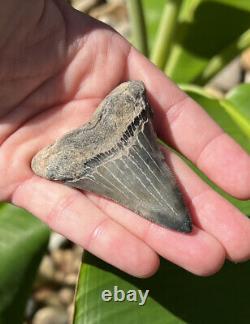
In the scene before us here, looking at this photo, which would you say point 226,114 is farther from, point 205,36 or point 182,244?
point 182,244

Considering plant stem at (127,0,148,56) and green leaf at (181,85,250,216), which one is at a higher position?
plant stem at (127,0,148,56)

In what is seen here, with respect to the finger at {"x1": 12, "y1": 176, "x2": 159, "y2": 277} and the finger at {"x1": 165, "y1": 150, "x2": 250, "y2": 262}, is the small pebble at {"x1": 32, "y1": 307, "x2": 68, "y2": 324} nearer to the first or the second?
the finger at {"x1": 12, "y1": 176, "x2": 159, "y2": 277}

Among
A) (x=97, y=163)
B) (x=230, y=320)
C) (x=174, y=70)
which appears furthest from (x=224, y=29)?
(x=230, y=320)

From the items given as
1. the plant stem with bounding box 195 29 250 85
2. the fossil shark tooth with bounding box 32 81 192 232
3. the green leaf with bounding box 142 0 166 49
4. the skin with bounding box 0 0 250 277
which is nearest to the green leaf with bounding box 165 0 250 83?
the plant stem with bounding box 195 29 250 85

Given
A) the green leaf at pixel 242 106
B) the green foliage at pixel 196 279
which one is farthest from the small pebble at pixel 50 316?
the green leaf at pixel 242 106

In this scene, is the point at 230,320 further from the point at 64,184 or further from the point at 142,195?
the point at 64,184

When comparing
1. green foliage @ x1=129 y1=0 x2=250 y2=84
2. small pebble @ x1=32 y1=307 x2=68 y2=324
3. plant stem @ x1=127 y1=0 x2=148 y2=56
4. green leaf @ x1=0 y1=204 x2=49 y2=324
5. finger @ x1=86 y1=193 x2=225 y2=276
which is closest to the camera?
finger @ x1=86 y1=193 x2=225 y2=276

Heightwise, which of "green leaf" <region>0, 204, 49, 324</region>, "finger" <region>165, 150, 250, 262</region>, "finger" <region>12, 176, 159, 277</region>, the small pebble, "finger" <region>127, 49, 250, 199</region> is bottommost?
the small pebble

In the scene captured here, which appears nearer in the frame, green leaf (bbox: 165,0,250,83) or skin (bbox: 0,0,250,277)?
skin (bbox: 0,0,250,277)
